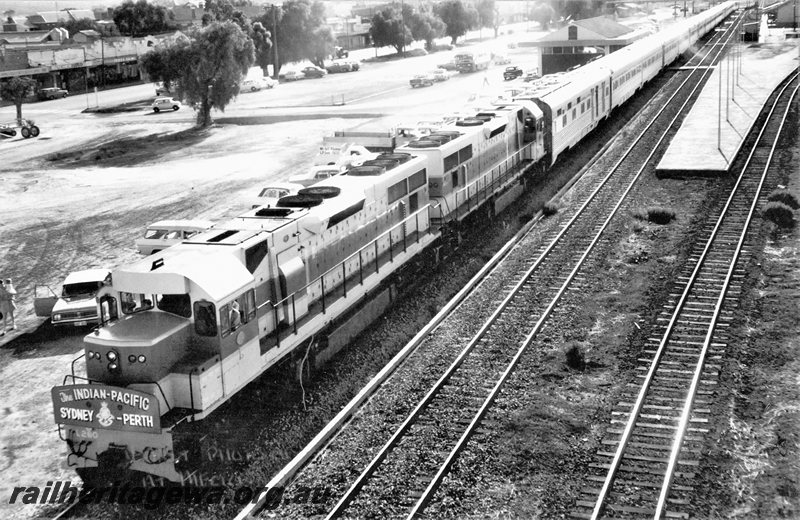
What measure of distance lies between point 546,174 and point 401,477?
82.4 feet

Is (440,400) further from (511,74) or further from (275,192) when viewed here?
(511,74)

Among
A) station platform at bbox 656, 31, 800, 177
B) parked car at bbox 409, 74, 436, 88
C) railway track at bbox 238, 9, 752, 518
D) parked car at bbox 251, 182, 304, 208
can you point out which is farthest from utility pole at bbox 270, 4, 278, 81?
railway track at bbox 238, 9, 752, 518

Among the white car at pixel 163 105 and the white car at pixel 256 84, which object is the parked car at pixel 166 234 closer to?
the white car at pixel 163 105

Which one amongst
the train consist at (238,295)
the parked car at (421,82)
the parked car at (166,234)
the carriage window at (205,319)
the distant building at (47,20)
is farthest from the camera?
the distant building at (47,20)

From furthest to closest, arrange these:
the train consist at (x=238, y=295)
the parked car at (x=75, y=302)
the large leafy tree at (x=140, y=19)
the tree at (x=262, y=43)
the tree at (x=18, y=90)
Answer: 1. the large leafy tree at (x=140, y=19)
2. the tree at (x=262, y=43)
3. the tree at (x=18, y=90)
4. the parked car at (x=75, y=302)
5. the train consist at (x=238, y=295)

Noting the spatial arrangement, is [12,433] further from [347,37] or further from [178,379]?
[347,37]

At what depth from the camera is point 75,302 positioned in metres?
23.6

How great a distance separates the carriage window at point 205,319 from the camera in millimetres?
15039

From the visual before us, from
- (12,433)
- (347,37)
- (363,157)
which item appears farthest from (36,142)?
(347,37)

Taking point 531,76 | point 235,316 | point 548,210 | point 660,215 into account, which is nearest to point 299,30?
point 531,76

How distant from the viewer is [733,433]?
50.9ft

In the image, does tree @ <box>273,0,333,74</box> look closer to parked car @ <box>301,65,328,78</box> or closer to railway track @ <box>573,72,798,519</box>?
parked car @ <box>301,65,328,78</box>

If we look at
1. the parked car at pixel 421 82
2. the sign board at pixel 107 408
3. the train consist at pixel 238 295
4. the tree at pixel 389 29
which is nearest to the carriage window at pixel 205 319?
the train consist at pixel 238 295

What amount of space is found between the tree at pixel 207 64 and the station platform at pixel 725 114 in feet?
94.8
